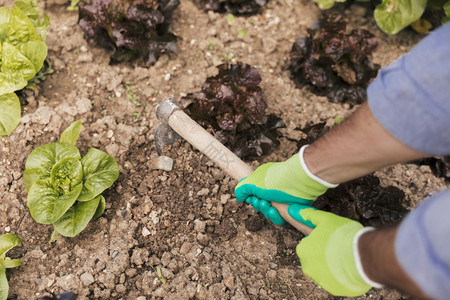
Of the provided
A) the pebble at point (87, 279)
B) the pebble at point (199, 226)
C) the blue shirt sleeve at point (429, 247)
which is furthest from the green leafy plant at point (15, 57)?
the blue shirt sleeve at point (429, 247)

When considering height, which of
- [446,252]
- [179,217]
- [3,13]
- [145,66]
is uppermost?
[446,252]

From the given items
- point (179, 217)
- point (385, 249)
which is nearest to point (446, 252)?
point (385, 249)

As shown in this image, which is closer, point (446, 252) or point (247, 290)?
point (446, 252)

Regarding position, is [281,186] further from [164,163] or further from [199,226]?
[164,163]

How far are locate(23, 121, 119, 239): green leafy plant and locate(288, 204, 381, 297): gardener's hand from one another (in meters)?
1.05

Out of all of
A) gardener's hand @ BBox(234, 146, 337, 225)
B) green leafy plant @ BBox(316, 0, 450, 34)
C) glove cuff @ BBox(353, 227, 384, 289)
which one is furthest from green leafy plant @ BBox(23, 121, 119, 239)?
green leafy plant @ BBox(316, 0, 450, 34)

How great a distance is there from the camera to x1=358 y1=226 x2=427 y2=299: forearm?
3.84 feet

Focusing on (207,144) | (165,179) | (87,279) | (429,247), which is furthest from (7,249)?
(429,247)

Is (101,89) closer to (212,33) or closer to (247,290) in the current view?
(212,33)

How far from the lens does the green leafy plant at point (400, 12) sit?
271 centimetres

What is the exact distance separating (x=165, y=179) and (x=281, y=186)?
0.80 m

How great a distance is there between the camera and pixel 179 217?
2.29 meters

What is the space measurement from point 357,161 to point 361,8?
6.66ft

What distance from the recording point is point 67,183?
2.15 m
